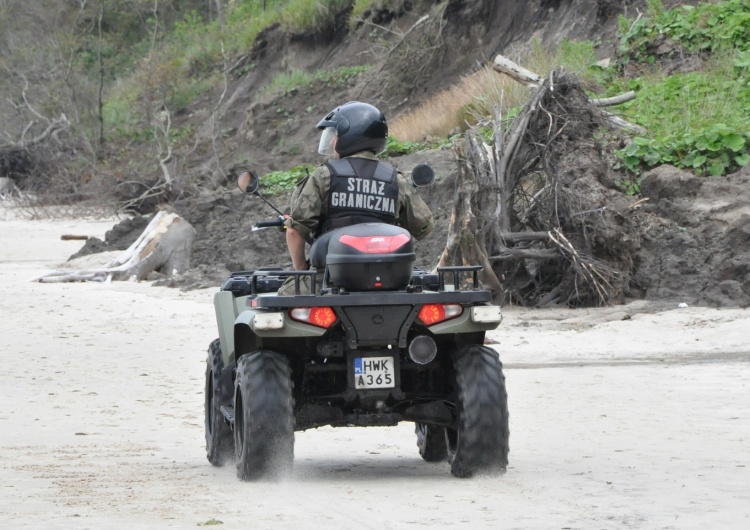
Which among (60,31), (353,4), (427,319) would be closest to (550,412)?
(427,319)

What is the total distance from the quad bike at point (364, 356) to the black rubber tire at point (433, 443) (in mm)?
504

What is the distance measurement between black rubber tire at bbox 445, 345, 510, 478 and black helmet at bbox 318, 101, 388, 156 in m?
1.27

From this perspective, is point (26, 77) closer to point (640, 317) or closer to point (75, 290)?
point (75, 290)

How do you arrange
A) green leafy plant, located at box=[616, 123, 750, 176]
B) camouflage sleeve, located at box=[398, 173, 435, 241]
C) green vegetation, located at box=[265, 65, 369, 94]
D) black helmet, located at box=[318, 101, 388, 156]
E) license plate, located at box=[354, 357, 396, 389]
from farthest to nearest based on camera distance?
green vegetation, located at box=[265, 65, 369, 94], green leafy plant, located at box=[616, 123, 750, 176], camouflage sleeve, located at box=[398, 173, 435, 241], black helmet, located at box=[318, 101, 388, 156], license plate, located at box=[354, 357, 396, 389]

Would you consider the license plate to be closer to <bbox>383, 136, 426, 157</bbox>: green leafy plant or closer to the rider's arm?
the rider's arm

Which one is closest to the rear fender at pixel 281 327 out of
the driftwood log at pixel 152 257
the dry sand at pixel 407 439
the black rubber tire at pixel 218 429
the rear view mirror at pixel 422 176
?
the dry sand at pixel 407 439

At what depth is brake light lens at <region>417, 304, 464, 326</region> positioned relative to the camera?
635 centimetres

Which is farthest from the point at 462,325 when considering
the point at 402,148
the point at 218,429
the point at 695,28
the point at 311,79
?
the point at 311,79

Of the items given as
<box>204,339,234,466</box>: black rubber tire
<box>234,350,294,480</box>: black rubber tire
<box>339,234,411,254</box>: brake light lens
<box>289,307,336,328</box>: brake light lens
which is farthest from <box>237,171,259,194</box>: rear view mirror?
<box>204,339,234,466</box>: black rubber tire

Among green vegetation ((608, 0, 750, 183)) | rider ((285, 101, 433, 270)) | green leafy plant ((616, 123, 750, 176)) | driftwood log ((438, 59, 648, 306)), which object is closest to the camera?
rider ((285, 101, 433, 270))

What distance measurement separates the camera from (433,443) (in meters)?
7.30

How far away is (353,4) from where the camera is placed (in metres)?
38.4

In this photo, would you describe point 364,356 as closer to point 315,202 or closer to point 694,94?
point 315,202

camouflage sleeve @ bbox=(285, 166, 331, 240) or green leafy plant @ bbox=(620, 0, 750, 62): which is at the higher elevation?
green leafy plant @ bbox=(620, 0, 750, 62)
